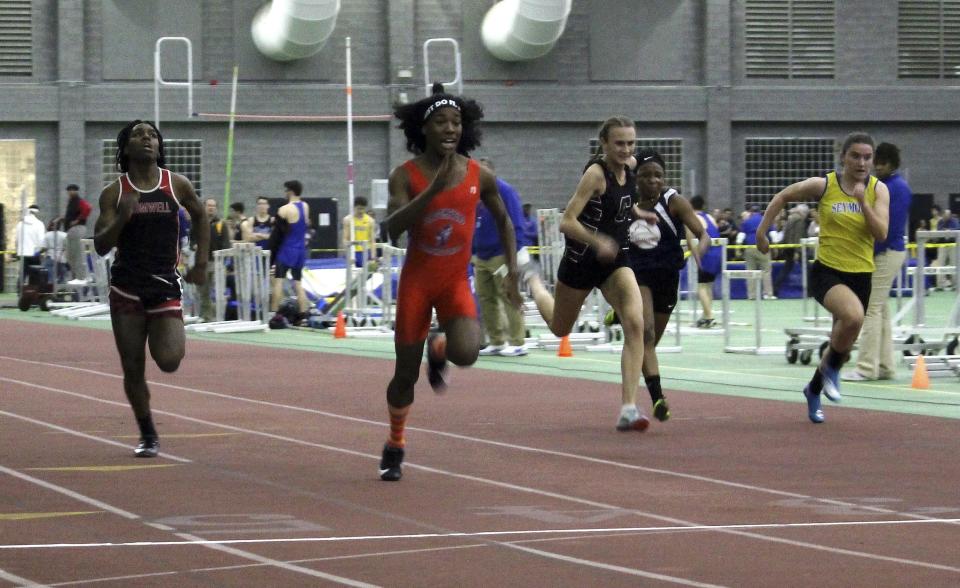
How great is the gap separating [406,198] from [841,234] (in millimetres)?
4536

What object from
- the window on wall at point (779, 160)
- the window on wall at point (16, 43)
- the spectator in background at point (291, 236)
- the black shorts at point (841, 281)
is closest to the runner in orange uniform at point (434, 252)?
the black shorts at point (841, 281)

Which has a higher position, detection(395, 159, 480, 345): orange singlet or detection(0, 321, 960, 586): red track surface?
detection(395, 159, 480, 345): orange singlet

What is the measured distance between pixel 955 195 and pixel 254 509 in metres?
39.3

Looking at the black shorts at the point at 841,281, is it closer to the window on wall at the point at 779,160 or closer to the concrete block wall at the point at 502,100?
the concrete block wall at the point at 502,100

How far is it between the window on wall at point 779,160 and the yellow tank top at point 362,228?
18.1 metres

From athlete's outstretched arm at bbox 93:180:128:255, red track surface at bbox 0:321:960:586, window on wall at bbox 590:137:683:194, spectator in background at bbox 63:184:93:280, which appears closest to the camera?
red track surface at bbox 0:321:960:586

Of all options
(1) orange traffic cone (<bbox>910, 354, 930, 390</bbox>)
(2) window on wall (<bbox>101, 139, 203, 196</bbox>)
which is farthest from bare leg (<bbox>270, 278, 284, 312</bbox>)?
(2) window on wall (<bbox>101, 139, 203, 196</bbox>)

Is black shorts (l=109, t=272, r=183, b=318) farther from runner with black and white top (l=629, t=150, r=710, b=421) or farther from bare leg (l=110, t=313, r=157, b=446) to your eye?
runner with black and white top (l=629, t=150, r=710, b=421)

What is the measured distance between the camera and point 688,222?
42.0 feet

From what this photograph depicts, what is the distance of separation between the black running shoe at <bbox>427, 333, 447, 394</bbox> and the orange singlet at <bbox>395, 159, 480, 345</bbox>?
101 mm

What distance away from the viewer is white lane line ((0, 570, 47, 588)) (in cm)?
644

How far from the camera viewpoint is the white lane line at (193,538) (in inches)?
260

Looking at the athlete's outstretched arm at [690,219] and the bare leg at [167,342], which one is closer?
the bare leg at [167,342]

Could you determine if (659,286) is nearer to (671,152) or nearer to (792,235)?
(792,235)
